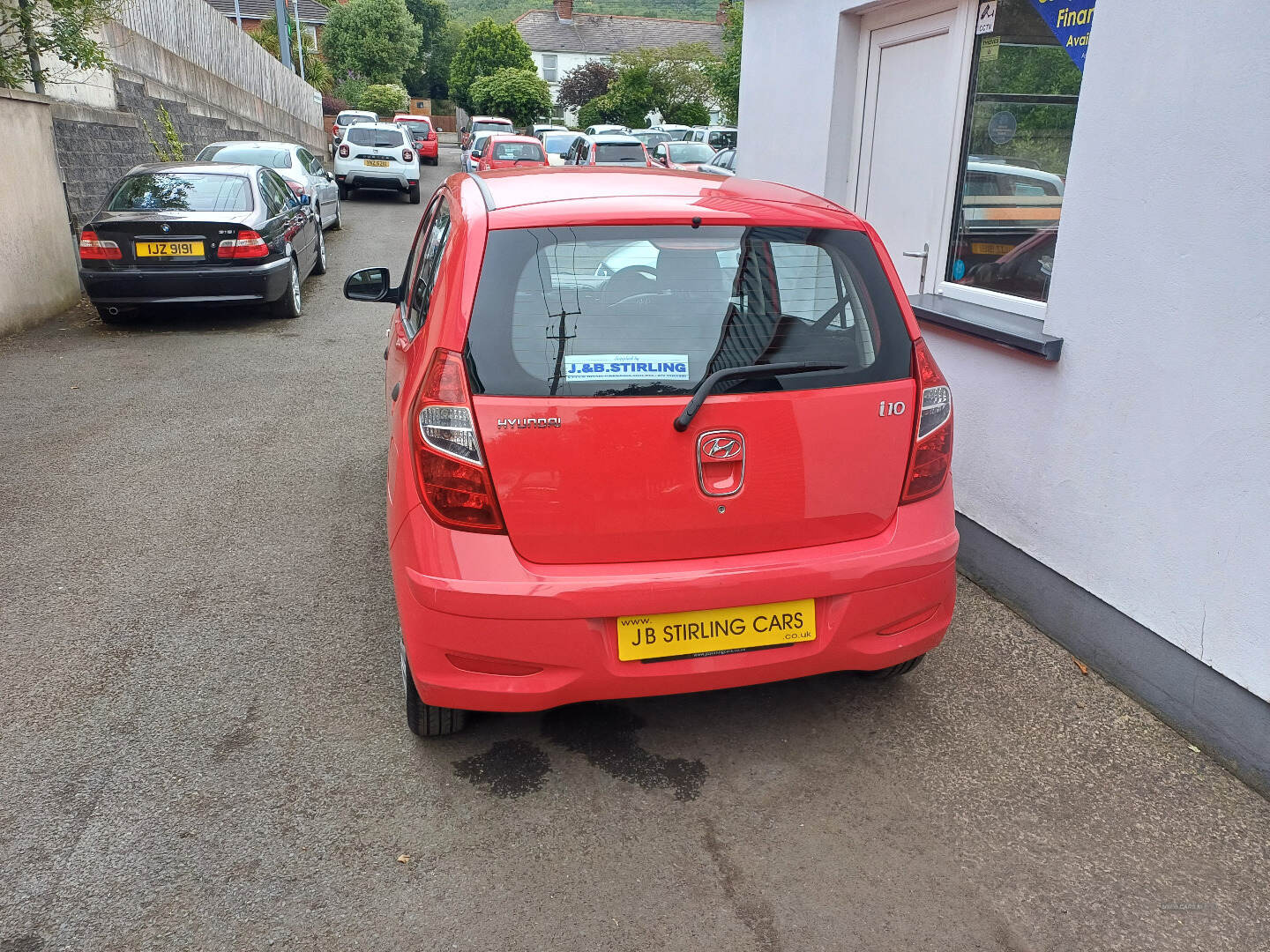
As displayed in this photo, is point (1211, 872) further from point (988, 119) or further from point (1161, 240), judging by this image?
point (988, 119)

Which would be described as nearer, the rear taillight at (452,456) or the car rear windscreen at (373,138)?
the rear taillight at (452,456)

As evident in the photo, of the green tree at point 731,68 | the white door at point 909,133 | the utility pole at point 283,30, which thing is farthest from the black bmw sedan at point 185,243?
the green tree at point 731,68

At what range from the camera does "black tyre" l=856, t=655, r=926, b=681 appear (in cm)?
345

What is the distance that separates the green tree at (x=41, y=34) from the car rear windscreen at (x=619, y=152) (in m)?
13.8

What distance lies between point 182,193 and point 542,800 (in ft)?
28.1

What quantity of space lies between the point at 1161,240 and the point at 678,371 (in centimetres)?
183

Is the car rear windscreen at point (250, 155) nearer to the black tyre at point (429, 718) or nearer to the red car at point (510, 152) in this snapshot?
the red car at point (510, 152)

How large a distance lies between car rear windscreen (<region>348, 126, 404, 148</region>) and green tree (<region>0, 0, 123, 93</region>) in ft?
35.3

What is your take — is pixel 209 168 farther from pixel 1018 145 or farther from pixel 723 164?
pixel 723 164

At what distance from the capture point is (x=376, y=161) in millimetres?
21062

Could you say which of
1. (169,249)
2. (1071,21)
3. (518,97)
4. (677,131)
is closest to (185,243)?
(169,249)

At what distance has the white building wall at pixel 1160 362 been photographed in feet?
9.85

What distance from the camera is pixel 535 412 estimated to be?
2668mm

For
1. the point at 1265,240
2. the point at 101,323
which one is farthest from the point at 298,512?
the point at 101,323
